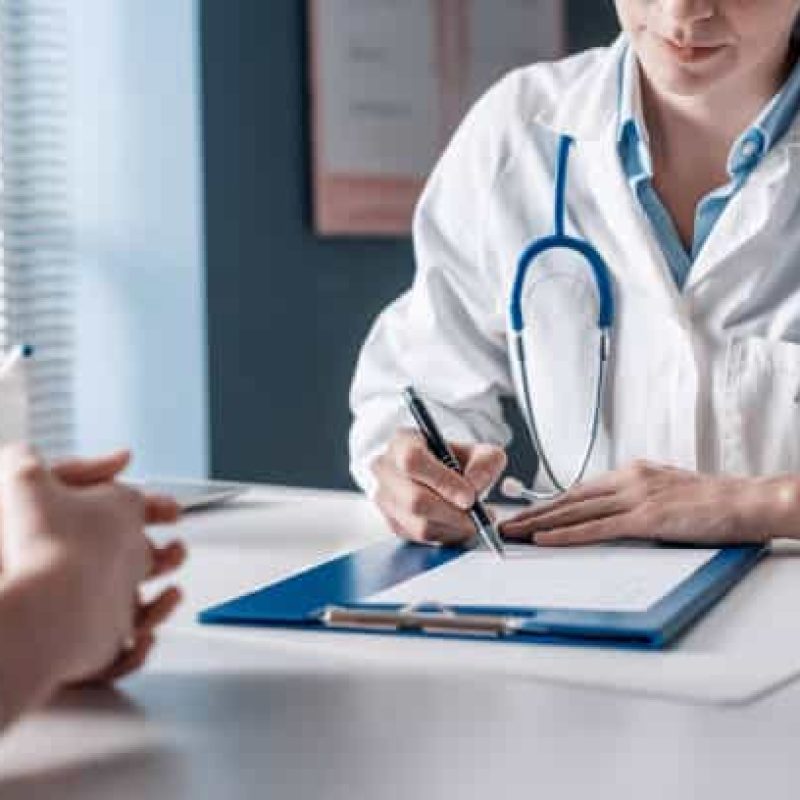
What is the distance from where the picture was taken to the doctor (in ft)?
4.66

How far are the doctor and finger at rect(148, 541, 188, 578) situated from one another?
476 mm

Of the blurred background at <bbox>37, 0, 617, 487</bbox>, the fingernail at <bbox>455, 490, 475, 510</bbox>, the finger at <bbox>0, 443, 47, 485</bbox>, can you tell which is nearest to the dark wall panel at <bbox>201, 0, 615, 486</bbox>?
the blurred background at <bbox>37, 0, 617, 487</bbox>

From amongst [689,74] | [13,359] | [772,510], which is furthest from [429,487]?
[689,74]

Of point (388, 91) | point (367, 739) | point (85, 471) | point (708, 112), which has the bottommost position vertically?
point (367, 739)

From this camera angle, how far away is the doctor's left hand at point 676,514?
113cm

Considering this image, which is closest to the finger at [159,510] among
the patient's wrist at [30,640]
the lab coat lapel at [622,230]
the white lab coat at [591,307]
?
the patient's wrist at [30,640]

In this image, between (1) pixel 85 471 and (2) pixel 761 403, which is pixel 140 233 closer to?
(2) pixel 761 403

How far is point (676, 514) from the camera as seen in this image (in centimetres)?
114

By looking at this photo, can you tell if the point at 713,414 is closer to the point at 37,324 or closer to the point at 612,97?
the point at 612,97

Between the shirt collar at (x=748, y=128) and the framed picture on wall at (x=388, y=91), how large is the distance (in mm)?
1184

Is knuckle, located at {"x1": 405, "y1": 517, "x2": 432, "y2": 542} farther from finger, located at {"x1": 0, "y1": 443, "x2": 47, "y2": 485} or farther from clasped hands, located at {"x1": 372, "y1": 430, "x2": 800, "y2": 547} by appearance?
finger, located at {"x1": 0, "y1": 443, "x2": 47, "y2": 485}

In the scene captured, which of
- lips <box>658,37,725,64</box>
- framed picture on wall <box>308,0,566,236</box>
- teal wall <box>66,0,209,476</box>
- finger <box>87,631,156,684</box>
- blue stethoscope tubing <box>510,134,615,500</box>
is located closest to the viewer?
finger <box>87,631,156,684</box>

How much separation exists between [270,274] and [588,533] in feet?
5.03

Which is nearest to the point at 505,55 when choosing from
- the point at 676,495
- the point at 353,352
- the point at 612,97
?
the point at 353,352
